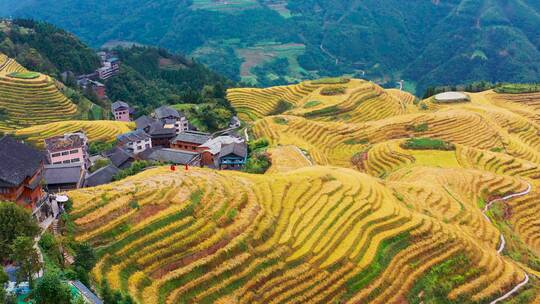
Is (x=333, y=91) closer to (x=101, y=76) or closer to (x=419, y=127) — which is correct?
(x=419, y=127)

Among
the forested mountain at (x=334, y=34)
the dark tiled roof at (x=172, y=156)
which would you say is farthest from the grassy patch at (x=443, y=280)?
the forested mountain at (x=334, y=34)

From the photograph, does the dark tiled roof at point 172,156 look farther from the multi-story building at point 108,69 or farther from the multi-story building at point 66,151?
the multi-story building at point 108,69

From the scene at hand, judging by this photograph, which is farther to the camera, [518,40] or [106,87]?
[518,40]

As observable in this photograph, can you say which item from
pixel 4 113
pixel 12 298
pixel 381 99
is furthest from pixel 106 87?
pixel 12 298

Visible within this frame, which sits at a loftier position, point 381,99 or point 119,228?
point 119,228

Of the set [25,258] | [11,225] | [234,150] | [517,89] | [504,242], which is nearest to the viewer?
[25,258]

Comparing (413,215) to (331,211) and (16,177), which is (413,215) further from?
(16,177)

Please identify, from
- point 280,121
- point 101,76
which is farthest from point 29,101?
point 280,121
